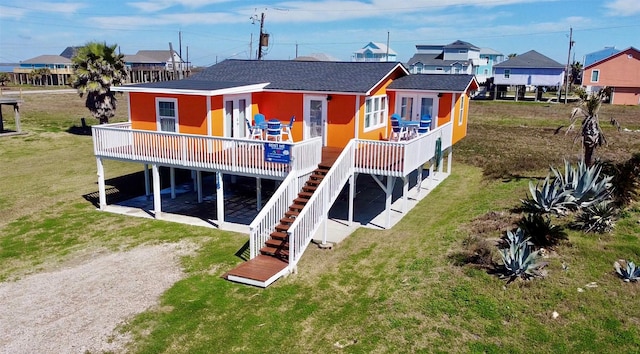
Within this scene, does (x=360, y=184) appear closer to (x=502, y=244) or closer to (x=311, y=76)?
(x=311, y=76)

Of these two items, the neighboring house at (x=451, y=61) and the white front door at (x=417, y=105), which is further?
the neighboring house at (x=451, y=61)

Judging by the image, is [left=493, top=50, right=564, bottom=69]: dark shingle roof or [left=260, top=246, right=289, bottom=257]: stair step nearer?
[left=260, top=246, right=289, bottom=257]: stair step

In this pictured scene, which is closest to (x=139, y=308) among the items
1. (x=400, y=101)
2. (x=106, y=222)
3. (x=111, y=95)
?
(x=106, y=222)

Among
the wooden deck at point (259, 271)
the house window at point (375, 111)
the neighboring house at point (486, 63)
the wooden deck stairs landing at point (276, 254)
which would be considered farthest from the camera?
the neighboring house at point (486, 63)

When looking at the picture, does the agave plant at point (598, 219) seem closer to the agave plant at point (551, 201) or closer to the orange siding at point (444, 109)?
the agave plant at point (551, 201)

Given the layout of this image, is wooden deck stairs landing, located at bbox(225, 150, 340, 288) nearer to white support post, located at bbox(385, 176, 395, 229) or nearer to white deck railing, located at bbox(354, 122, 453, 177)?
white deck railing, located at bbox(354, 122, 453, 177)

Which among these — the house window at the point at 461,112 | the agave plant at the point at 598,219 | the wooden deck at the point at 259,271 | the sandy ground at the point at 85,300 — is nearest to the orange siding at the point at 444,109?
the house window at the point at 461,112

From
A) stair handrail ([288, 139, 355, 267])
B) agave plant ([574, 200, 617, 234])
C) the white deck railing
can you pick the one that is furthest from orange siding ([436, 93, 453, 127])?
agave plant ([574, 200, 617, 234])
